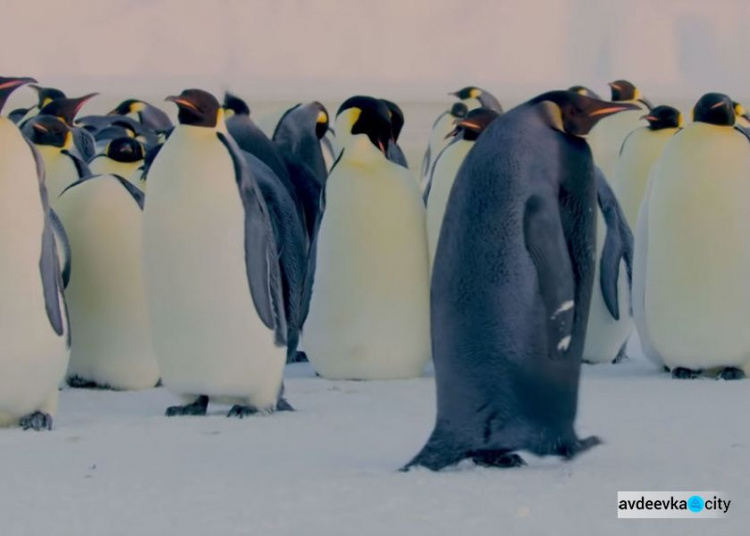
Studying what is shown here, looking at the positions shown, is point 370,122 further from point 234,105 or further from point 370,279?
point 234,105

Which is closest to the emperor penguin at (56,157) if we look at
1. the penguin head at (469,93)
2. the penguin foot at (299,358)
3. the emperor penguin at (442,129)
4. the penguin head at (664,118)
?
the penguin foot at (299,358)

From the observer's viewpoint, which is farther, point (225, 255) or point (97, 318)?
point (97, 318)

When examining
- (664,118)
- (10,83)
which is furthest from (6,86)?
(664,118)

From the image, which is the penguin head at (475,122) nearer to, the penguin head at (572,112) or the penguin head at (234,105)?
the penguin head at (234,105)

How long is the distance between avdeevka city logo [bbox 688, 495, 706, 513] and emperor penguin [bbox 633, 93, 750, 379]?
2.68 m

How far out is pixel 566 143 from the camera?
4.19 metres

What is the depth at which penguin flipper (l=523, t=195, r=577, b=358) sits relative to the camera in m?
4.08

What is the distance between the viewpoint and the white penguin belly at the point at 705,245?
619 centimetres

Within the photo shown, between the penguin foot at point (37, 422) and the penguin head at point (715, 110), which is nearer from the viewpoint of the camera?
the penguin foot at point (37, 422)

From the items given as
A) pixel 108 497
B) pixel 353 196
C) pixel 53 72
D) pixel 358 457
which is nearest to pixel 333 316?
pixel 353 196

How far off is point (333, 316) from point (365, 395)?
652 millimetres

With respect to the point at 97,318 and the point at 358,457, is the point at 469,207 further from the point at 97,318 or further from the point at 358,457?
the point at 97,318

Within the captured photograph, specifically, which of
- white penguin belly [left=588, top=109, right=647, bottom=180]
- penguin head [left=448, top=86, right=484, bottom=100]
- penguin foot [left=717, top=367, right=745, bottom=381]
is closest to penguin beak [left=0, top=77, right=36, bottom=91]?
penguin foot [left=717, top=367, right=745, bottom=381]

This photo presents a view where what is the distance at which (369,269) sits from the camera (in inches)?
255
